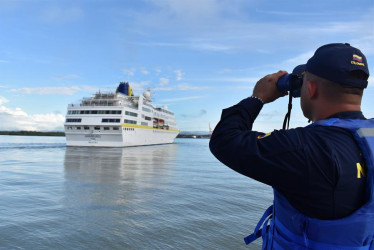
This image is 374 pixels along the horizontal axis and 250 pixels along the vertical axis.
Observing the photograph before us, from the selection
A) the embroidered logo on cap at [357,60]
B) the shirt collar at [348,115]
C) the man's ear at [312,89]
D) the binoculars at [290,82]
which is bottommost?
the shirt collar at [348,115]

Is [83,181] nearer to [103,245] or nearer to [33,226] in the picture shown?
[33,226]

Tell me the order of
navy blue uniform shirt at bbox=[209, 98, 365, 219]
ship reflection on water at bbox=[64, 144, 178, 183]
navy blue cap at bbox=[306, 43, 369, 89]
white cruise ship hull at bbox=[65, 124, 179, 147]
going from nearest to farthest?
navy blue uniform shirt at bbox=[209, 98, 365, 219], navy blue cap at bbox=[306, 43, 369, 89], ship reflection on water at bbox=[64, 144, 178, 183], white cruise ship hull at bbox=[65, 124, 179, 147]

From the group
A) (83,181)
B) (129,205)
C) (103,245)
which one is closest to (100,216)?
(129,205)

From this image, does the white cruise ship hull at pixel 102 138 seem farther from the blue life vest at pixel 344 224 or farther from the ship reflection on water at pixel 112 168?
the blue life vest at pixel 344 224

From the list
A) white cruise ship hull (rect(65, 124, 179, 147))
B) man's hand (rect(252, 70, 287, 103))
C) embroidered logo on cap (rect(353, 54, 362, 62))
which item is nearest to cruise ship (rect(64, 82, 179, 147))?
white cruise ship hull (rect(65, 124, 179, 147))

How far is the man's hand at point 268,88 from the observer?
1524 millimetres

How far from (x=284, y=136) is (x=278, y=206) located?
43 cm

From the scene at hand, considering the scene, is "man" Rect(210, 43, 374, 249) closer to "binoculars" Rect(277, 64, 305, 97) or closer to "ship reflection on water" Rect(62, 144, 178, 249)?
"binoculars" Rect(277, 64, 305, 97)

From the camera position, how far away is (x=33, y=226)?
5.12 metres

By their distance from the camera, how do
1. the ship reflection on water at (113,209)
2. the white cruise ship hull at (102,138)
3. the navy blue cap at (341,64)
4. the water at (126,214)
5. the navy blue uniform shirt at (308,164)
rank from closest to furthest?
the navy blue uniform shirt at (308,164) → the navy blue cap at (341,64) → the water at (126,214) → the ship reflection on water at (113,209) → the white cruise ship hull at (102,138)

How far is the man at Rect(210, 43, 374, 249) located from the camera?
122 centimetres

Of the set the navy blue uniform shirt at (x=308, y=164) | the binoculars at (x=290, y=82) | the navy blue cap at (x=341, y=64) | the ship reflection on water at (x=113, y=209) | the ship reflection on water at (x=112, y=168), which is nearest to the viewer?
the navy blue uniform shirt at (x=308, y=164)

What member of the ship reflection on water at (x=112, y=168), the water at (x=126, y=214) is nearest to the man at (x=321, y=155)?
the water at (x=126, y=214)

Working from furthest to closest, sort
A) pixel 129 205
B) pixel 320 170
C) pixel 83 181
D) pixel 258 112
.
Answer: pixel 83 181 < pixel 129 205 < pixel 258 112 < pixel 320 170
